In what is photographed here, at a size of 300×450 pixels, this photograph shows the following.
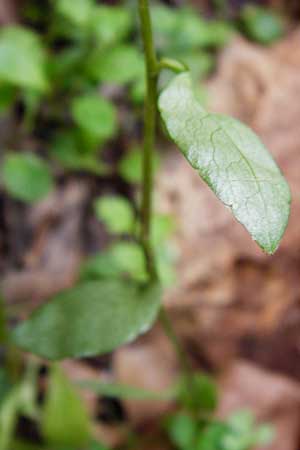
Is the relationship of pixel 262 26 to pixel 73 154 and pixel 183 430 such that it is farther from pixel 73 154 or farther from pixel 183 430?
pixel 183 430

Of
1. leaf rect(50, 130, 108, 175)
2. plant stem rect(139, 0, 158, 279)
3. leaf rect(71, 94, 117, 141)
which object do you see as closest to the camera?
plant stem rect(139, 0, 158, 279)

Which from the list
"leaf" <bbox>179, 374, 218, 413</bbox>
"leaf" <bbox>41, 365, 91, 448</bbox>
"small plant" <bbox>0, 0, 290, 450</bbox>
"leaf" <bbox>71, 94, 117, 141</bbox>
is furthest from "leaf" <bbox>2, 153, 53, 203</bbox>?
"leaf" <bbox>179, 374, 218, 413</bbox>

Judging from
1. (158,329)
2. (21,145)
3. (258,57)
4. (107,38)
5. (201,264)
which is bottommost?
(158,329)

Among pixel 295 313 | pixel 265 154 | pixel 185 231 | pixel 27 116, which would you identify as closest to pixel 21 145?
pixel 27 116

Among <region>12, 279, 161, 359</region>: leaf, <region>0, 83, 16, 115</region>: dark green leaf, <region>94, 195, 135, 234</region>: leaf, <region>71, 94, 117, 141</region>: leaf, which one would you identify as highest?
<region>0, 83, 16, 115</region>: dark green leaf

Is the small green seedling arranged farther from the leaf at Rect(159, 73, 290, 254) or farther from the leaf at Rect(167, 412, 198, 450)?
the leaf at Rect(167, 412, 198, 450)

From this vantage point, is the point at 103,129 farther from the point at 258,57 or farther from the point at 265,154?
the point at 265,154

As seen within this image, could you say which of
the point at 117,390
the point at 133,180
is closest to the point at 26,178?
the point at 133,180
